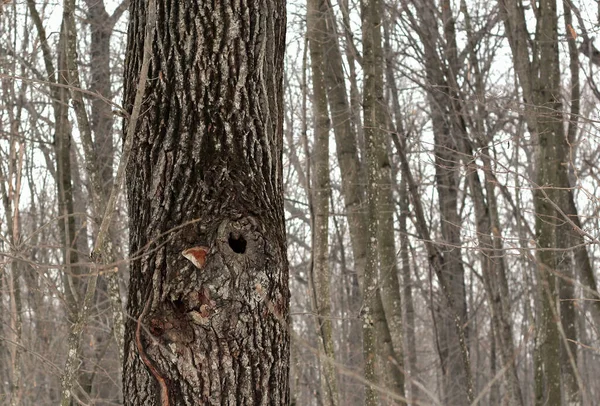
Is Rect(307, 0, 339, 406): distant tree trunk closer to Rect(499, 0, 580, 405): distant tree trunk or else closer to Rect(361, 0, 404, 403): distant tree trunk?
Rect(361, 0, 404, 403): distant tree trunk

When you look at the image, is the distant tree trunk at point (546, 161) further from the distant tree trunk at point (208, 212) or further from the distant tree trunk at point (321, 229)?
the distant tree trunk at point (208, 212)

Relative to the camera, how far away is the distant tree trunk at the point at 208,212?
258 cm

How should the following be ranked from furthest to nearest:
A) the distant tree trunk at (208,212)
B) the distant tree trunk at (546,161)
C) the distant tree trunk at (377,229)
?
the distant tree trunk at (546,161) → the distant tree trunk at (377,229) → the distant tree trunk at (208,212)

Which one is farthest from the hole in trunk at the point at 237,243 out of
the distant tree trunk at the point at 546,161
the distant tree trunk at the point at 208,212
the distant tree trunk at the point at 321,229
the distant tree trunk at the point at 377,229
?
the distant tree trunk at the point at 546,161

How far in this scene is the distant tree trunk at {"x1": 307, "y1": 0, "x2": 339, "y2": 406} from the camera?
17.6 feet

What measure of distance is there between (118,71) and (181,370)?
8.04m

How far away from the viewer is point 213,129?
2.80 metres

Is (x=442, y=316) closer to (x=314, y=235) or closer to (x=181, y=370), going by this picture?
(x=314, y=235)

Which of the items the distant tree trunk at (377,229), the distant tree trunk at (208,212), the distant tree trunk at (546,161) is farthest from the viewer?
the distant tree trunk at (546,161)

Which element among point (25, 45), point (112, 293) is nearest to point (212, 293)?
point (112, 293)

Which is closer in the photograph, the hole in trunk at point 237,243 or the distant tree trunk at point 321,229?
the hole in trunk at point 237,243

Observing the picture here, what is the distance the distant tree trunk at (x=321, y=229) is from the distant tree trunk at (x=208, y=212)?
2534 mm

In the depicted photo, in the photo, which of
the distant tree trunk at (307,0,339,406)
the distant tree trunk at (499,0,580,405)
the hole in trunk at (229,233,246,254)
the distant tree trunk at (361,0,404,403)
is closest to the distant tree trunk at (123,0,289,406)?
the hole in trunk at (229,233,246,254)

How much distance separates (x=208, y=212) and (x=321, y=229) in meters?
Result: 3.10
